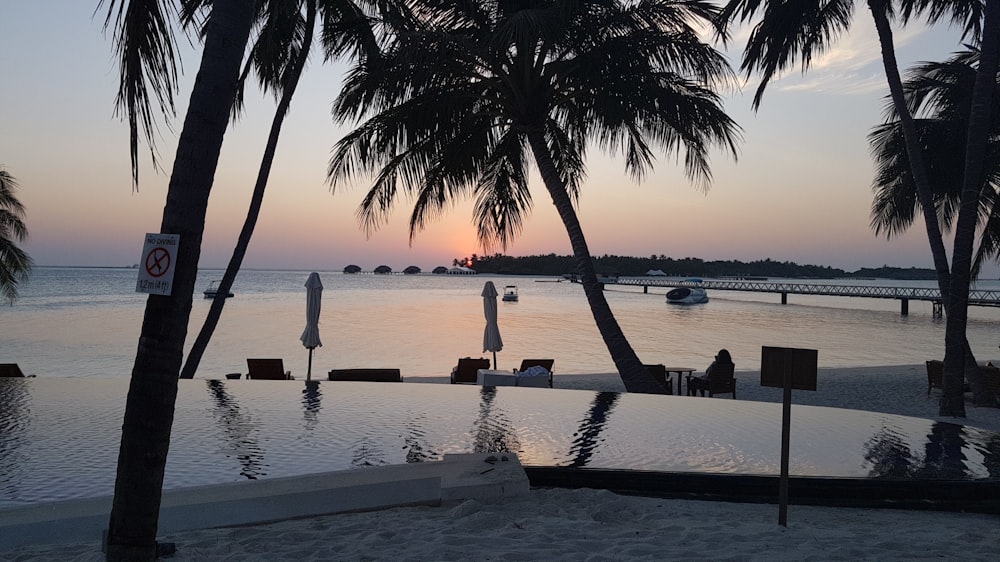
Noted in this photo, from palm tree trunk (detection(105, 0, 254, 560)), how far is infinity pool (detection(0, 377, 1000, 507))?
1.93 metres

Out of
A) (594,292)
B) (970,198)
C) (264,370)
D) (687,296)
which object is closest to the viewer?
(970,198)

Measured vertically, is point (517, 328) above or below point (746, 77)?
below

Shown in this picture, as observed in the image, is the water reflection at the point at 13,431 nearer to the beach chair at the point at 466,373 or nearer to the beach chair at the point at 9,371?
the beach chair at the point at 9,371

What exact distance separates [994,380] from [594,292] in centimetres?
770

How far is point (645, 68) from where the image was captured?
10391 millimetres

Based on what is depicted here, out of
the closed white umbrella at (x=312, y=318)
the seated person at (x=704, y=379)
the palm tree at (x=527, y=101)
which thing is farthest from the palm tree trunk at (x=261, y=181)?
the seated person at (x=704, y=379)

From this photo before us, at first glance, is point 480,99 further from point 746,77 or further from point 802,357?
point 802,357

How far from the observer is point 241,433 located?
695cm

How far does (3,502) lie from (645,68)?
926 centimetres

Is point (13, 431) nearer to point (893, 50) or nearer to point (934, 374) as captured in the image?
point (893, 50)

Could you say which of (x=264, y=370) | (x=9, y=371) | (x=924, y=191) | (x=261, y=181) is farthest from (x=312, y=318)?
(x=924, y=191)

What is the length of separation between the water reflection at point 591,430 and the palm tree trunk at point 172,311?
10.9 ft

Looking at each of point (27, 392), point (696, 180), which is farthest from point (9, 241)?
point (696, 180)

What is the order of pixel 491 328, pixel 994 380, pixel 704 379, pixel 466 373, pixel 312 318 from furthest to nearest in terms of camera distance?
pixel 491 328 < pixel 312 318 < pixel 466 373 < pixel 994 380 < pixel 704 379
